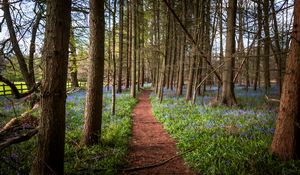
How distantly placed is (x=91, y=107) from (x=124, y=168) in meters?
2.25

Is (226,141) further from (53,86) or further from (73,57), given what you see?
(73,57)

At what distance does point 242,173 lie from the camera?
557cm

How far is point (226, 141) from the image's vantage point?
7914 millimetres

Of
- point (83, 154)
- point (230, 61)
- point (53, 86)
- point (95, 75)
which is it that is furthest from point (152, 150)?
point (230, 61)

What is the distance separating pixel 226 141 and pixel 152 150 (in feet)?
7.66

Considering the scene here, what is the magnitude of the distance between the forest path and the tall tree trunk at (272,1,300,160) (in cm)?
232

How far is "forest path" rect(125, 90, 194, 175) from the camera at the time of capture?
21.9 ft

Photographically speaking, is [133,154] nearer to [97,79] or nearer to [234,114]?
[97,79]

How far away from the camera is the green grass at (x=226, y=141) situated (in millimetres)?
5930

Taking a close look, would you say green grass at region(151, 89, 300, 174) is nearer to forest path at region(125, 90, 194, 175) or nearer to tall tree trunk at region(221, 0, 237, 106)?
forest path at region(125, 90, 194, 175)

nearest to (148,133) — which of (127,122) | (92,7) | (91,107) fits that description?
Result: (127,122)

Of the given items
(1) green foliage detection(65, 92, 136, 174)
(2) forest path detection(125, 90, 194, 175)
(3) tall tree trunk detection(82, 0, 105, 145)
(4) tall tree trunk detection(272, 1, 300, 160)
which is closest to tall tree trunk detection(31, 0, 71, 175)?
(1) green foliage detection(65, 92, 136, 174)

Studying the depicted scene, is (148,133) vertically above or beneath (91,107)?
beneath

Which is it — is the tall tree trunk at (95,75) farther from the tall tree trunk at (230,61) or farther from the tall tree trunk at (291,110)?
the tall tree trunk at (230,61)
